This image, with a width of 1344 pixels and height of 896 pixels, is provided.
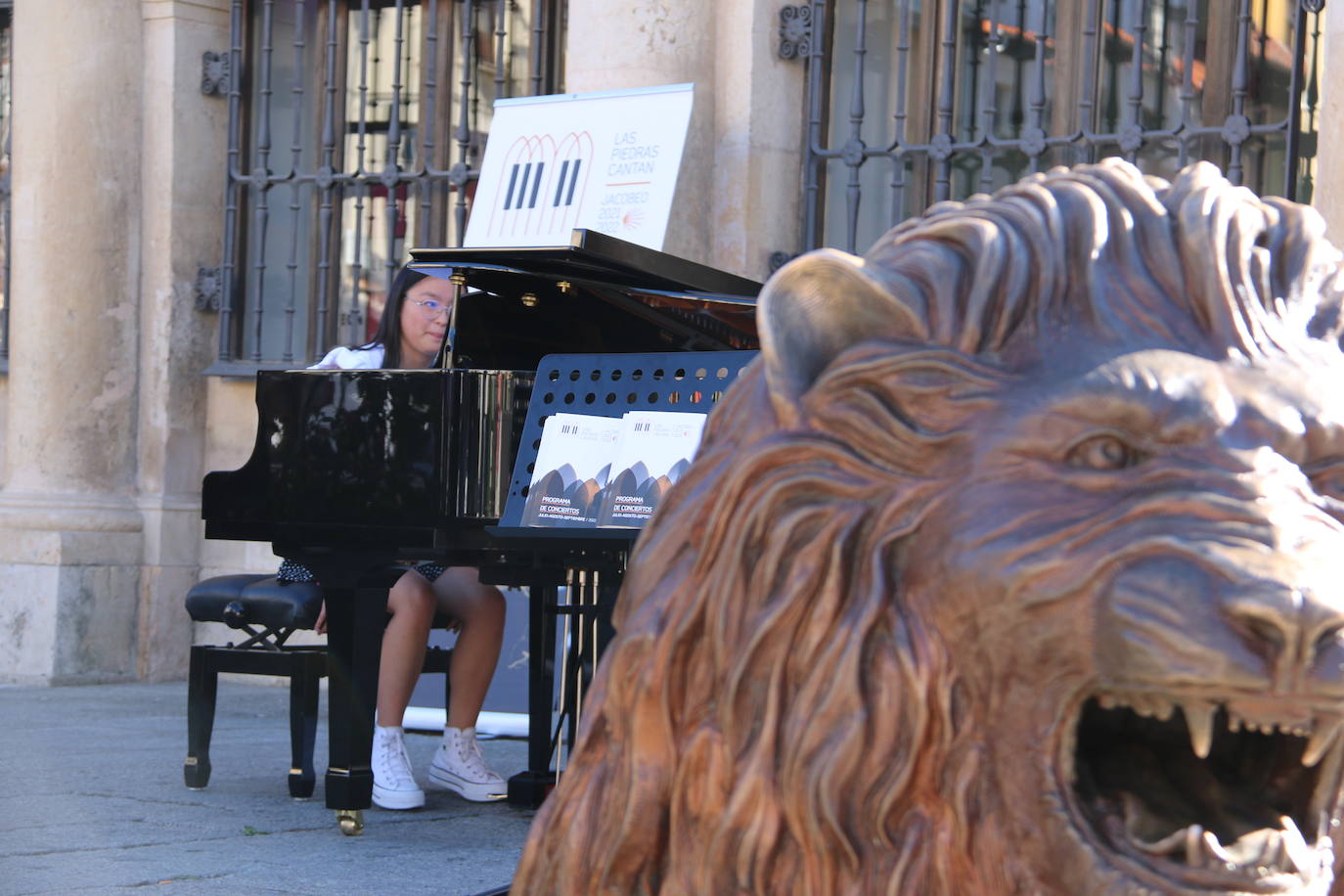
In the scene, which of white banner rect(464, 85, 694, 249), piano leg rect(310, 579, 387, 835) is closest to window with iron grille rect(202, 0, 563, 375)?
white banner rect(464, 85, 694, 249)

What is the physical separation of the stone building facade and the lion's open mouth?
7580mm

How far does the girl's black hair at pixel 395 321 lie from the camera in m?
5.43

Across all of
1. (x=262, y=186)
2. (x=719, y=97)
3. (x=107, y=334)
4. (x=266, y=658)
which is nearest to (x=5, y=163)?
(x=107, y=334)

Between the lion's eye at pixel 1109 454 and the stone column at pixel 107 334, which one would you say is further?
the stone column at pixel 107 334

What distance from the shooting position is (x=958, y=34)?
23.1 ft

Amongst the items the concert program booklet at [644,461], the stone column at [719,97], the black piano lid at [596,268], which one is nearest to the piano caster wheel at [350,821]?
the concert program booklet at [644,461]

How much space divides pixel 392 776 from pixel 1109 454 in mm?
4406

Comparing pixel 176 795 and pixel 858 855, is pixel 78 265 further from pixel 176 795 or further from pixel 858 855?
pixel 858 855

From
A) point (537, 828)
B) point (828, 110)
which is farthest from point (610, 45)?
point (537, 828)

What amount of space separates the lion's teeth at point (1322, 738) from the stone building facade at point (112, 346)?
25.1ft

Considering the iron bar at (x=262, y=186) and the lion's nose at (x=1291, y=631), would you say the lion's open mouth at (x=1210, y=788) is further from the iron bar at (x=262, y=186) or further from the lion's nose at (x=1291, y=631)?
the iron bar at (x=262, y=186)

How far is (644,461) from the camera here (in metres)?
3.89

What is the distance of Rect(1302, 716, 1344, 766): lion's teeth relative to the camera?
1.03 m

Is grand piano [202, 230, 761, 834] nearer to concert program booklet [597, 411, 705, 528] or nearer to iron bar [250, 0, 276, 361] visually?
concert program booklet [597, 411, 705, 528]
